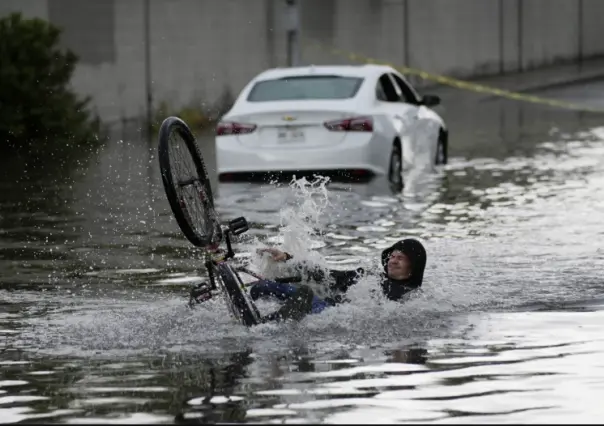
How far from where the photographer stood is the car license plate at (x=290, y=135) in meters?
20.8

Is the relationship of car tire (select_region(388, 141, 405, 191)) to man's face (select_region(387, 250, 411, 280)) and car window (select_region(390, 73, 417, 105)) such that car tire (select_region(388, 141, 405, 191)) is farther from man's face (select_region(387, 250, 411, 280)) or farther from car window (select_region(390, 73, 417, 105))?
man's face (select_region(387, 250, 411, 280))

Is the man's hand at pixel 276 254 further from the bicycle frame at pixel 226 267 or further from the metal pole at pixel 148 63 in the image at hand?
the metal pole at pixel 148 63

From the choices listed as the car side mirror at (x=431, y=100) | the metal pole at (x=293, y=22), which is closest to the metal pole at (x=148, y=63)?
the metal pole at (x=293, y=22)

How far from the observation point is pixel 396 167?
70.4 ft

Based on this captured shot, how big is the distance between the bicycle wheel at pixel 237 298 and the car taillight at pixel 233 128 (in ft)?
34.3

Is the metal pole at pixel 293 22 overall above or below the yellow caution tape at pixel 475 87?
above

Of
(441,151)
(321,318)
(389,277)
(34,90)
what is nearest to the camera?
(321,318)

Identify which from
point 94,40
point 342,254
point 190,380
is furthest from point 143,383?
point 94,40

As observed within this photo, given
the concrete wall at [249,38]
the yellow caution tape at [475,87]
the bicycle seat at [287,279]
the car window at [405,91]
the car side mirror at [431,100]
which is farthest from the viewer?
the yellow caution tape at [475,87]

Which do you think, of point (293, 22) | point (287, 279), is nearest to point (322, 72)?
point (293, 22)

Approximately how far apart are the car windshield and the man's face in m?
9.95

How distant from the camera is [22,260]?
579 inches

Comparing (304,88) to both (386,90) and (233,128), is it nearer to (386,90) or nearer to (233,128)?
(233,128)

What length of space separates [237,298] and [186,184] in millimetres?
753
